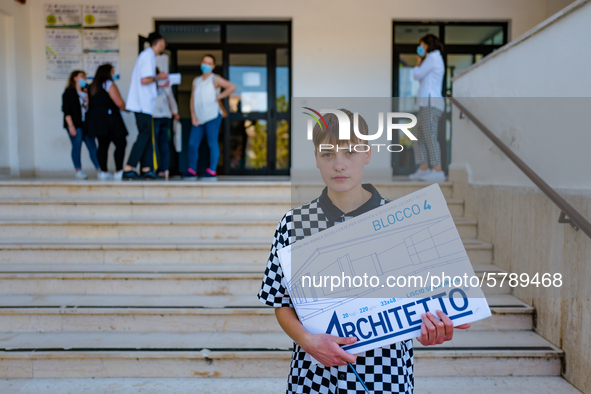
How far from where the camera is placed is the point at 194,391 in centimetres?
227

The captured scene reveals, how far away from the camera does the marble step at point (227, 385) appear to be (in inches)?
89.1

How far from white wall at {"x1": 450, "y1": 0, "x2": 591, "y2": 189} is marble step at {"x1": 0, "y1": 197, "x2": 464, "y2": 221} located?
1.94 meters

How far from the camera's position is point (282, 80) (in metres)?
6.70

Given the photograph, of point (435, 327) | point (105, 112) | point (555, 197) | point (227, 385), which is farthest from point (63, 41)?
point (435, 327)

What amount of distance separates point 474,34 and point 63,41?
633 centimetres

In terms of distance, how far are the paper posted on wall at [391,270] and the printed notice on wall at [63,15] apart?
6833mm

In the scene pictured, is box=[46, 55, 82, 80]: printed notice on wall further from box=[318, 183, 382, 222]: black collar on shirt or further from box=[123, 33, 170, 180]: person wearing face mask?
box=[318, 183, 382, 222]: black collar on shirt

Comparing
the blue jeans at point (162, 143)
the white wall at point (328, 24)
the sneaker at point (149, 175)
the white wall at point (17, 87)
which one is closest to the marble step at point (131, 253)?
the sneaker at point (149, 175)

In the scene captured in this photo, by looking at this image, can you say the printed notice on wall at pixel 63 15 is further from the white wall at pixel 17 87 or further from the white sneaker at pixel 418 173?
the white sneaker at pixel 418 173

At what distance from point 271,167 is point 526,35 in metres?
4.65

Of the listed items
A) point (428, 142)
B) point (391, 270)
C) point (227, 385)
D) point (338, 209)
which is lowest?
point (227, 385)

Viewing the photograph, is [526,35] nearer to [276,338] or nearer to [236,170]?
[276,338]

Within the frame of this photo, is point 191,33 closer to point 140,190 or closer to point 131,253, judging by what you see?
point 140,190

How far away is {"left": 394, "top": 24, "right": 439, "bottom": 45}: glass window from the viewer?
21.0 feet
